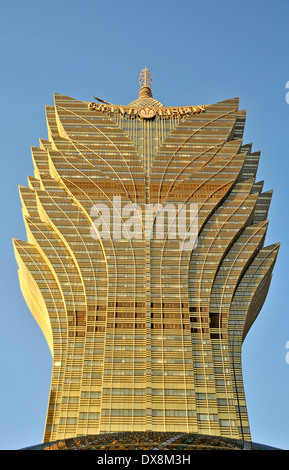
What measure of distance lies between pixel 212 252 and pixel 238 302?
18013mm

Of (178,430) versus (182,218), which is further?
(182,218)

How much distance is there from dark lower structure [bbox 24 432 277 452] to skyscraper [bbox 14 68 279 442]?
23.5 m

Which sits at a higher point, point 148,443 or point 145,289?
point 145,289

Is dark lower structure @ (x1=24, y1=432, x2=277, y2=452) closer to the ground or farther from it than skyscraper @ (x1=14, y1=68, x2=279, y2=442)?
closer to the ground

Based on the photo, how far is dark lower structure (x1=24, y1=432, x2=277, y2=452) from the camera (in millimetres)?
111062

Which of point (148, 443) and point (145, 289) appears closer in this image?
point (148, 443)

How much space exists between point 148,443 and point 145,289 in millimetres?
69115

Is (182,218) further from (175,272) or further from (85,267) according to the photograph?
(85,267)

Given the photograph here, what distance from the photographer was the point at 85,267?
180 m

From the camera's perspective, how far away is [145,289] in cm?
17962

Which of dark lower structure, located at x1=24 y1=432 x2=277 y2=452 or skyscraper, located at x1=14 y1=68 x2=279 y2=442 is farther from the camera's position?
skyscraper, located at x1=14 y1=68 x2=279 y2=442

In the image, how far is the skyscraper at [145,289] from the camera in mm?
160000

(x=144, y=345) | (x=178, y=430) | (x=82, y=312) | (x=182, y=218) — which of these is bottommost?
(x=178, y=430)
